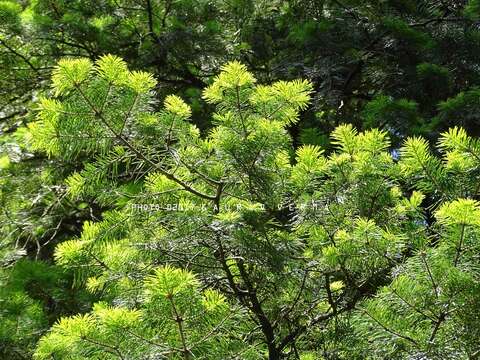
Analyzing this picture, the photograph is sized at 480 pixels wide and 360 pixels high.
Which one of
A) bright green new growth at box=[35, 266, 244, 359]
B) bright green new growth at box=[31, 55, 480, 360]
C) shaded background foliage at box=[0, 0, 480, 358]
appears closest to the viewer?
bright green new growth at box=[35, 266, 244, 359]

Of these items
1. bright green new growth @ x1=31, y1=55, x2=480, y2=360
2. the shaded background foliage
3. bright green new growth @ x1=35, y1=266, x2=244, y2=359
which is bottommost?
bright green new growth @ x1=35, y1=266, x2=244, y2=359

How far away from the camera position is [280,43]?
5.03 m

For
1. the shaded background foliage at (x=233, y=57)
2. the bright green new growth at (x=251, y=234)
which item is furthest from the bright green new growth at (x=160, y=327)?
the shaded background foliage at (x=233, y=57)

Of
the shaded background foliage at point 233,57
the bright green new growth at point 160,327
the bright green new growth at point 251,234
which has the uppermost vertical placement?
the shaded background foliage at point 233,57

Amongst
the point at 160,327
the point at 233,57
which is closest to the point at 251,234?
the point at 160,327

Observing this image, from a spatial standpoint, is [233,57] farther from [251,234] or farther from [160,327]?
[160,327]

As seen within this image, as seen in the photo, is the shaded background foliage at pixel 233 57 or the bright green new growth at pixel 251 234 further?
the shaded background foliage at pixel 233 57

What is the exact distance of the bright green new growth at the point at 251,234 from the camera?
5.85 feet

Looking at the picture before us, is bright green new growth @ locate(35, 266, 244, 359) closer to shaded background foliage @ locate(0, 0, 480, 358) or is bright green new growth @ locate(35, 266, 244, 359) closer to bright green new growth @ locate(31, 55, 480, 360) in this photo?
bright green new growth @ locate(31, 55, 480, 360)

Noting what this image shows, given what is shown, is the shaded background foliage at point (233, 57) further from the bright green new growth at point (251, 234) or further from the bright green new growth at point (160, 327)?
the bright green new growth at point (160, 327)

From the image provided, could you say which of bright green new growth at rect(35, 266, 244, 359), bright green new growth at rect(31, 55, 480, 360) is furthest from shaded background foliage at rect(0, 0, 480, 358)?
bright green new growth at rect(35, 266, 244, 359)

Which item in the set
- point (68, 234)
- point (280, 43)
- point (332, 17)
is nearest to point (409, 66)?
point (332, 17)

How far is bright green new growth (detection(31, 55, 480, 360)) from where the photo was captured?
5.85 ft

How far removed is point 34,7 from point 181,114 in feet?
11.3
